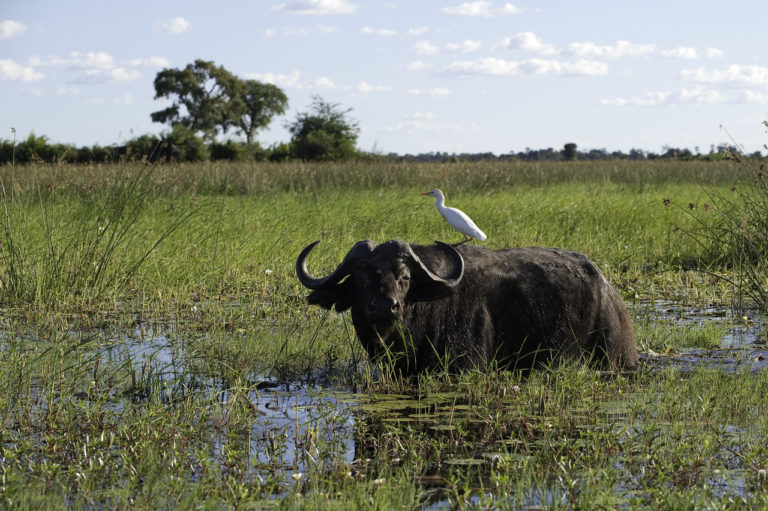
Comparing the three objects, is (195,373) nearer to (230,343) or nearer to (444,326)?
(230,343)

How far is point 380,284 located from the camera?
514 cm

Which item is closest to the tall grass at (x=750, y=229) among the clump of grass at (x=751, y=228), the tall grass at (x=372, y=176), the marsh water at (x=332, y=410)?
the clump of grass at (x=751, y=228)

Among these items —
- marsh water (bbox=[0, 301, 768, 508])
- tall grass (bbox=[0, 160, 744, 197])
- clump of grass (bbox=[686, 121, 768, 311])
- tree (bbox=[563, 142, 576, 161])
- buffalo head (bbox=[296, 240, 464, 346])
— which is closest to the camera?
marsh water (bbox=[0, 301, 768, 508])

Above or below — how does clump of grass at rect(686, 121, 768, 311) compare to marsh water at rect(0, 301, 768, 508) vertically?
above

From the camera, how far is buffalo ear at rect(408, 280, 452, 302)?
546cm

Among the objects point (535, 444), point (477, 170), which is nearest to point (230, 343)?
point (535, 444)

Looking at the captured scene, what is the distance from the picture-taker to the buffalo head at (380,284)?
16.7 feet

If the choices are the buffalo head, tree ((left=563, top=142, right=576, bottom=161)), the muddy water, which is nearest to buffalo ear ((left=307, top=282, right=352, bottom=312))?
the buffalo head

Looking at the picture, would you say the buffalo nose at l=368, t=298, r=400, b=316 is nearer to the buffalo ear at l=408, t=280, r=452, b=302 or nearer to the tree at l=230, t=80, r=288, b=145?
the buffalo ear at l=408, t=280, r=452, b=302

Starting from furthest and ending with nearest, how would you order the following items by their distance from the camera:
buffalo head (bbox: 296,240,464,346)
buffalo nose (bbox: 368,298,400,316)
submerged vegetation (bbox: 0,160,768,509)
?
buffalo head (bbox: 296,240,464,346) → buffalo nose (bbox: 368,298,400,316) → submerged vegetation (bbox: 0,160,768,509)

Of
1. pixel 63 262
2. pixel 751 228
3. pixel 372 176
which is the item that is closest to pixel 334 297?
pixel 63 262

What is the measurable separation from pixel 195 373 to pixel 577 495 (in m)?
3.04

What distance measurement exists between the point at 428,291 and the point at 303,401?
3.46 ft

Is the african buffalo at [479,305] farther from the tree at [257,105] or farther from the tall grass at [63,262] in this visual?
the tree at [257,105]
